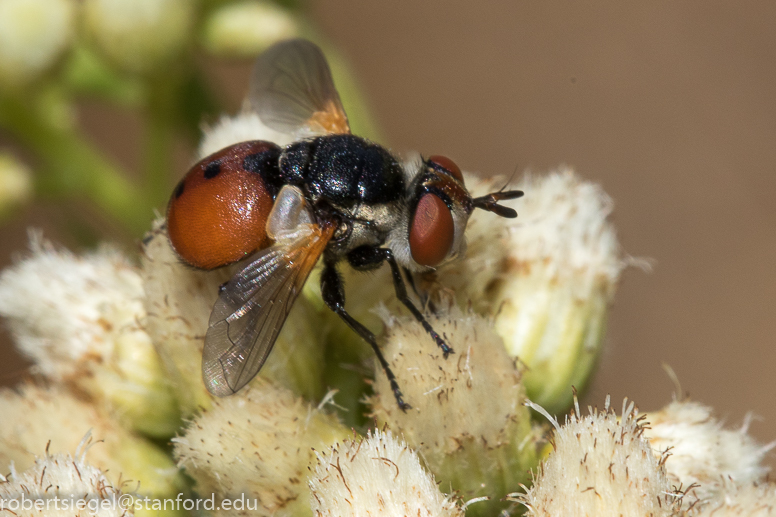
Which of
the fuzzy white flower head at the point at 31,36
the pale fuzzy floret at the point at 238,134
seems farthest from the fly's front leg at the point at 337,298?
the fuzzy white flower head at the point at 31,36

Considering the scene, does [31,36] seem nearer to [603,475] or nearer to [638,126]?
[603,475]

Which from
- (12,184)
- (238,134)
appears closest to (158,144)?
(12,184)

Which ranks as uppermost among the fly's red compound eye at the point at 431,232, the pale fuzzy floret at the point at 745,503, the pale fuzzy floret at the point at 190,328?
the fly's red compound eye at the point at 431,232

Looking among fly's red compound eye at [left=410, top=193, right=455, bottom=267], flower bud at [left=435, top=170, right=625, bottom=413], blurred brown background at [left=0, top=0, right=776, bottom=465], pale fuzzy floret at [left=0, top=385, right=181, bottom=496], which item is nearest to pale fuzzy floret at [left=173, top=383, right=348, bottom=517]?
pale fuzzy floret at [left=0, top=385, right=181, bottom=496]

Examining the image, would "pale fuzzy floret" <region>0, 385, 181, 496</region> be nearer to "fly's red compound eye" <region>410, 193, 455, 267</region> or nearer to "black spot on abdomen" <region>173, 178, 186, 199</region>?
"black spot on abdomen" <region>173, 178, 186, 199</region>

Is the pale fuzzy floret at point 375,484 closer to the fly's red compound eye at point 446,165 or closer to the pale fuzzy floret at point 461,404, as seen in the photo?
the pale fuzzy floret at point 461,404

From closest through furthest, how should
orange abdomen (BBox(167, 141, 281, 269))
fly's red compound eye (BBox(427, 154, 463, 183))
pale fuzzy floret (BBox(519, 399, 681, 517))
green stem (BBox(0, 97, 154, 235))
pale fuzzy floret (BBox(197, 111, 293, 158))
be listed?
pale fuzzy floret (BBox(519, 399, 681, 517)) → orange abdomen (BBox(167, 141, 281, 269)) → fly's red compound eye (BBox(427, 154, 463, 183)) → pale fuzzy floret (BBox(197, 111, 293, 158)) → green stem (BBox(0, 97, 154, 235))
